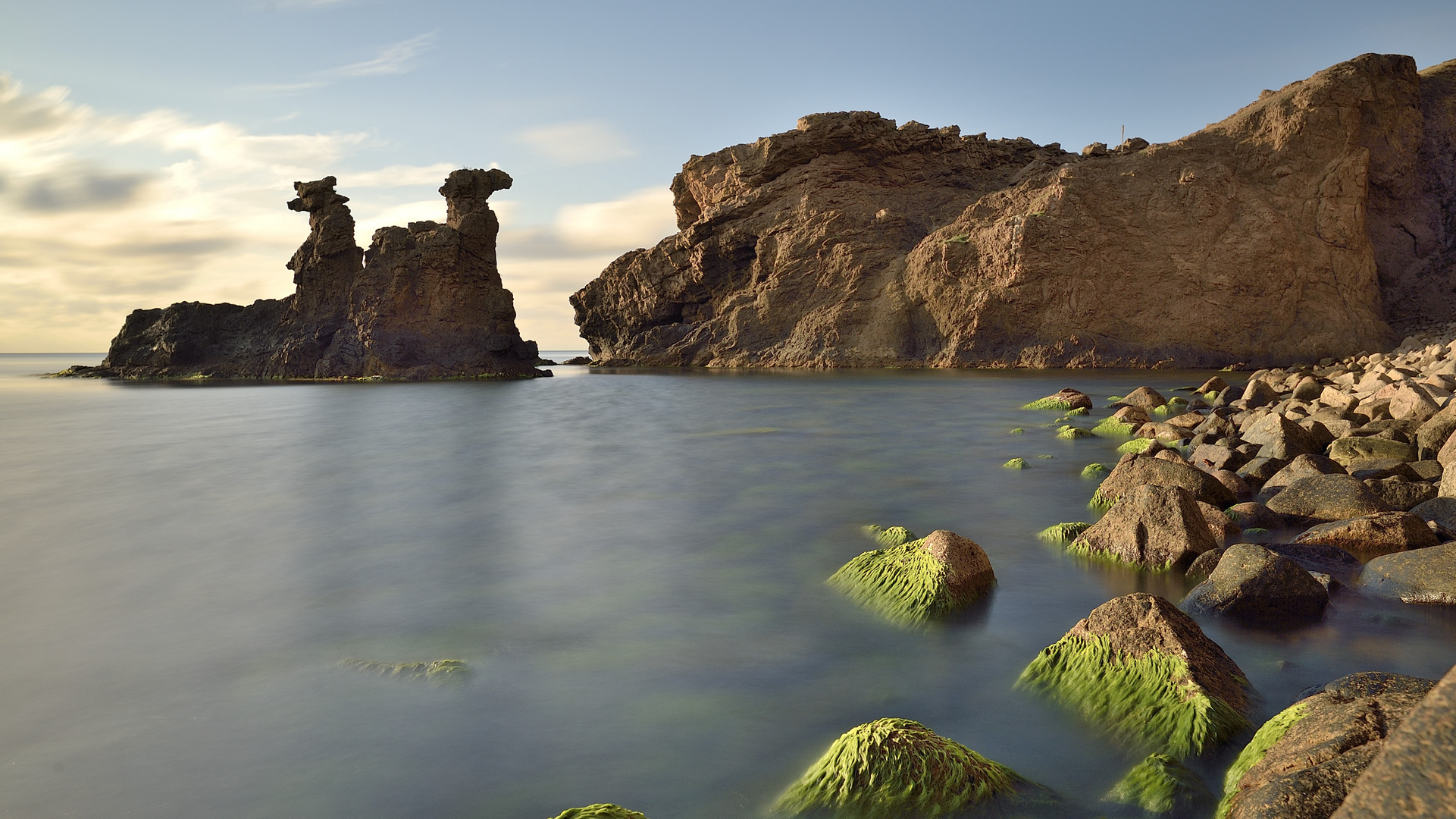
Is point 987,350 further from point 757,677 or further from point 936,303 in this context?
point 757,677

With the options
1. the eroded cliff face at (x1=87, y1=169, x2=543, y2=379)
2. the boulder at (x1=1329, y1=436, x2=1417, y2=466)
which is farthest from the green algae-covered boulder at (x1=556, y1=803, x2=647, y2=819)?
the eroded cliff face at (x1=87, y1=169, x2=543, y2=379)

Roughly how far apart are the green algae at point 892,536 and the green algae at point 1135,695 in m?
3.27

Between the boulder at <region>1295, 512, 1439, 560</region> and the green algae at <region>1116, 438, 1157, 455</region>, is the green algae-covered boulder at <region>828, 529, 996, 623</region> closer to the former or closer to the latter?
the boulder at <region>1295, 512, 1439, 560</region>

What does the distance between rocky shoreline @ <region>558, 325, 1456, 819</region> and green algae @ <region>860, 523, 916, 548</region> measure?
0.03 meters

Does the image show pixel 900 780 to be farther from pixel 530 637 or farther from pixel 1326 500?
pixel 1326 500

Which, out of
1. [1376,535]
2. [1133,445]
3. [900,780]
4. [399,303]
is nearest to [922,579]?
[900,780]

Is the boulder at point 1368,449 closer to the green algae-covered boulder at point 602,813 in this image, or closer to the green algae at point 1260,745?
the green algae at point 1260,745

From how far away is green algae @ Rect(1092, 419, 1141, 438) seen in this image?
16.5 metres

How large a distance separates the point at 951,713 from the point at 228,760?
13.2ft

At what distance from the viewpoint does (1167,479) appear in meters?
8.82

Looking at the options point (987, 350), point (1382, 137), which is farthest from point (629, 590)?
point (1382, 137)

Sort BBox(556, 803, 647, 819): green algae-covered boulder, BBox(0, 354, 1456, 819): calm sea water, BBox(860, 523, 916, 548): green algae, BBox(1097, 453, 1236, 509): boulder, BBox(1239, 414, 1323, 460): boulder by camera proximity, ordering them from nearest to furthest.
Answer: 1. BBox(556, 803, 647, 819): green algae-covered boulder
2. BBox(0, 354, 1456, 819): calm sea water
3. BBox(860, 523, 916, 548): green algae
4. BBox(1097, 453, 1236, 509): boulder
5. BBox(1239, 414, 1323, 460): boulder

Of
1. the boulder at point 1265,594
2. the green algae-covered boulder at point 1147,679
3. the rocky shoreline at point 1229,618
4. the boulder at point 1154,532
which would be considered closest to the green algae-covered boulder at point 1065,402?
the rocky shoreline at point 1229,618

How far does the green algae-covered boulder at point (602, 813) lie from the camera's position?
3420 millimetres
